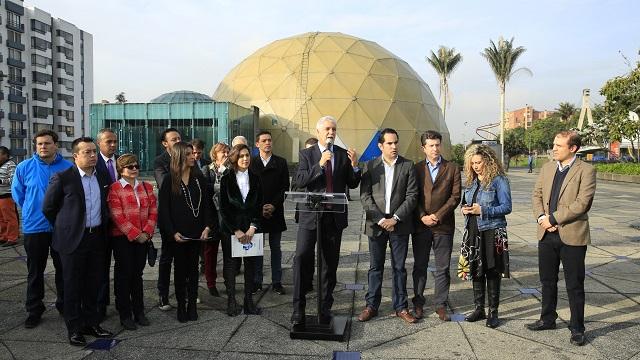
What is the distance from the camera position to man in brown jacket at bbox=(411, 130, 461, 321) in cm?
516

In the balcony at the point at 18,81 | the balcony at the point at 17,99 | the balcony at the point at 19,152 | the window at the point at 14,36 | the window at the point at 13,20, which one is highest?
the window at the point at 13,20

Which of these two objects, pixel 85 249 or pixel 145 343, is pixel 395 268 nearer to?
pixel 145 343

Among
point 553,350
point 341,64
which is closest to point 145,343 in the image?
point 553,350

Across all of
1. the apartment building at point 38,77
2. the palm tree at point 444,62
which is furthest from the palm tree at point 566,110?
the apartment building at point 38,77

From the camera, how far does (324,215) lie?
16.2 feet

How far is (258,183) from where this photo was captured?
17.7 ft

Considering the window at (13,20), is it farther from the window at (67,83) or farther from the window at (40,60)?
the window at (67,83)

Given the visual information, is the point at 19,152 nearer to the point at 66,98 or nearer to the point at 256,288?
the point at 66,98

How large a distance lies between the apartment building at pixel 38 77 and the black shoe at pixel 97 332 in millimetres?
57772

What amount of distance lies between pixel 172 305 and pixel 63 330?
118 cm

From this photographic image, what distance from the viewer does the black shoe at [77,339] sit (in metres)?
4.37

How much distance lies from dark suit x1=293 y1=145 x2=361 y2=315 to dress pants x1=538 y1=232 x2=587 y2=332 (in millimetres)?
2095

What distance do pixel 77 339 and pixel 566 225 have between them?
15.6 ft

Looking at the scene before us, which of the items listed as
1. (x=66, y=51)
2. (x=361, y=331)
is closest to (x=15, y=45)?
(x=66, y=51)
